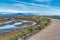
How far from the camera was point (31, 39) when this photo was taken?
15.4 feet

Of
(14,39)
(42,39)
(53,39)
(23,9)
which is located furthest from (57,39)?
(23,9)

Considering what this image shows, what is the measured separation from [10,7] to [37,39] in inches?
64.2

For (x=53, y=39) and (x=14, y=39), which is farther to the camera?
(x=53, y=39)

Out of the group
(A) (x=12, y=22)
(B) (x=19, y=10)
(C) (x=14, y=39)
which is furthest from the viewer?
(A) (x=12, y=22)

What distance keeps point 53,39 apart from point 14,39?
113 centimetres

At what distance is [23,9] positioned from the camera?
611 centimetres

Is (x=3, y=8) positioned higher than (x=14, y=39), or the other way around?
(x=3, y=8)

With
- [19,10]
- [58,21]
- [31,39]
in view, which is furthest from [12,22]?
[31,39]

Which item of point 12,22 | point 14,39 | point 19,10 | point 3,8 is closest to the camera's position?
point 14,39

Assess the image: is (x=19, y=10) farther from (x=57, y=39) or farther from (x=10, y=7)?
(x=57, y=39)

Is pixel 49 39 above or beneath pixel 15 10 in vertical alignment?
beneath

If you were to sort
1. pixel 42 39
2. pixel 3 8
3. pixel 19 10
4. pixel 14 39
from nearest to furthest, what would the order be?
pixel 14 39, pixel 42 39, pixel 3 8, pixel 19 10

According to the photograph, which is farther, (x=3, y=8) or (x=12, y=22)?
(x=12, y=22)

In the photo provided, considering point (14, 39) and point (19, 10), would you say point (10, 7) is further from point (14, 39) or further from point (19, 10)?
point (14, 39)
